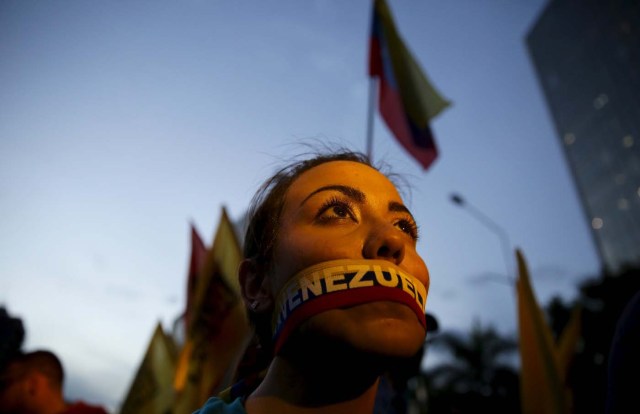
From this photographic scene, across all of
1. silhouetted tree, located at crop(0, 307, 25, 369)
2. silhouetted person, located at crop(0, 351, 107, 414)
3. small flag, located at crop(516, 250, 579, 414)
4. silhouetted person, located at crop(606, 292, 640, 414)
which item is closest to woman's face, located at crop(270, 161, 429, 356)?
silhouetted person, located at crop(606, 292, 640, 414)

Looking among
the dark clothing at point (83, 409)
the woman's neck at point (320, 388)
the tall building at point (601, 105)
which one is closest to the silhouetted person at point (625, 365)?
the woman's neck at point (320, 388)

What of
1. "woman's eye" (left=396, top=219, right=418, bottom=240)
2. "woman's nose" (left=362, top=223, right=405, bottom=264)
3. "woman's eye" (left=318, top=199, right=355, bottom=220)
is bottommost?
"woman's nose" (left=362, top=223, right=405, bottom=264)

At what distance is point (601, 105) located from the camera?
138 ft

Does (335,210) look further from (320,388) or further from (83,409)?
(83,409)

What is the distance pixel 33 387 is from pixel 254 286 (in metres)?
3.02

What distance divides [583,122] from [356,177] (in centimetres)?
5489

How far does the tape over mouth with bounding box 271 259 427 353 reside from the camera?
107cm

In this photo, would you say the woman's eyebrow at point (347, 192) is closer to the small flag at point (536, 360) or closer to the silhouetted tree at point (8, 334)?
the silhouetted tree at point (8, 334)

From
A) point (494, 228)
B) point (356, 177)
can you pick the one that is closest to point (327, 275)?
point (356, 177)

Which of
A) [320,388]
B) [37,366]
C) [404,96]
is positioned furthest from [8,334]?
[404,96]

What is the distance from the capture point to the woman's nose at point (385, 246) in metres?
1.19

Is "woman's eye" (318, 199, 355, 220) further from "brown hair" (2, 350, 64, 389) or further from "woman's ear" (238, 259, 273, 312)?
"brown hair" (2, 350, 64, 389)

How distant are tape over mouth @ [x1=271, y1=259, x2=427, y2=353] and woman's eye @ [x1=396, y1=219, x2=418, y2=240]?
32cm

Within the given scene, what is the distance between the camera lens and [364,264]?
3.73 feet
